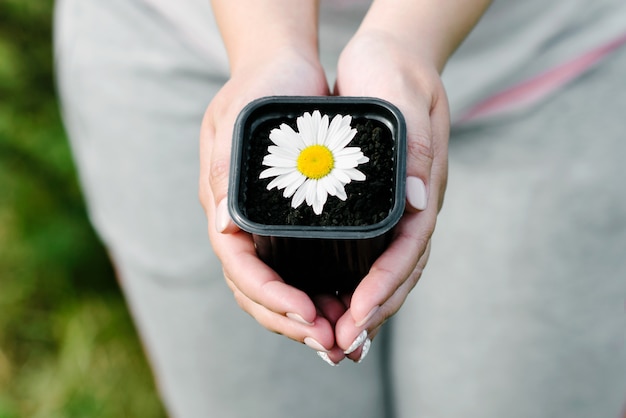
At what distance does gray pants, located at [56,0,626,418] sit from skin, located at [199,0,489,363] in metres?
0.22

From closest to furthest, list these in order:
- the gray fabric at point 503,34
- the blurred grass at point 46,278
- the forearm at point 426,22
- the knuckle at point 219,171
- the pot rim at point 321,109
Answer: the pot rim at point 321,109, the knuckle at point 219,171, the forearm at point 426,22, the gray fabric at point 503,34, the blurred grass at point 46,278

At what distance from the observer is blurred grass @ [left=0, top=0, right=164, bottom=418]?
1.56 meters

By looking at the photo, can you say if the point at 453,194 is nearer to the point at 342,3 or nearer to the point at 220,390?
the point at 342,3

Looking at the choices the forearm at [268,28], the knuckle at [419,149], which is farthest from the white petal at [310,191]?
the forearm at [268,28]

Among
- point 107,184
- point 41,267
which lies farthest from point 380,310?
point 41,267

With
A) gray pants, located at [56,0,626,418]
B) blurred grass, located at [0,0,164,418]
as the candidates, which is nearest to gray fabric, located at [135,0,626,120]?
gray pants, located at [56,0,626,418]

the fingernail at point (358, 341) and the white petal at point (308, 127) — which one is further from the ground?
the white petal at point (308, 127)

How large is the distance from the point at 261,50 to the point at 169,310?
477 mm

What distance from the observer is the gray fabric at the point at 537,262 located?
100cm

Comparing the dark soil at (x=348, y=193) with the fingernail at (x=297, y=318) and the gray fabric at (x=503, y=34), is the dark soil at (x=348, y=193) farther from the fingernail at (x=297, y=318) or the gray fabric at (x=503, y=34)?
the gray fabric at (x=503, y=34)

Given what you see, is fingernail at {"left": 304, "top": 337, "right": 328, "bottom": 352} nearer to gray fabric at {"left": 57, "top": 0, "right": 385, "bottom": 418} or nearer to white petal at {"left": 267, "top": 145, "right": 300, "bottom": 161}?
white petal at {"left": 267, "top": 145, "right": 300, "bottom": 161}

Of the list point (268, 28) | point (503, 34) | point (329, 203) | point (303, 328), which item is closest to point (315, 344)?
point (303, 328)

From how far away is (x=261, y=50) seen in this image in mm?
819

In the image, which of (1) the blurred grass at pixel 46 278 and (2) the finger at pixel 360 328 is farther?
(1) the blurred grass at pixel 46 278
